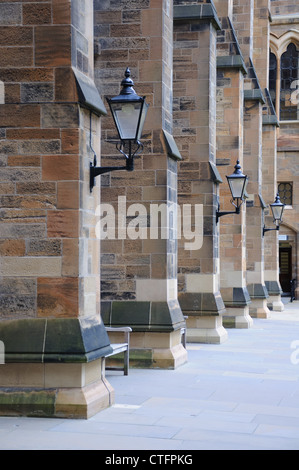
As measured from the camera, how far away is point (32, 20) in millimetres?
8148

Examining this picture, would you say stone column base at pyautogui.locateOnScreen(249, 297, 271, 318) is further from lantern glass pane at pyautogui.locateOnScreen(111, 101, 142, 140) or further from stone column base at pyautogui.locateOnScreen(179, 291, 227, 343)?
lantern glass pane at pyautogui.locateOnScreen(111, 101, 142, 140)

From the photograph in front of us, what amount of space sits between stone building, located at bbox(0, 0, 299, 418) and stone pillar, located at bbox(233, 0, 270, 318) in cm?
11

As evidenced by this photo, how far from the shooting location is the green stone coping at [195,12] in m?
15.3

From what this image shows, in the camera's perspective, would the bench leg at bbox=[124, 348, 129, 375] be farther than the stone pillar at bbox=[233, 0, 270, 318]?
No

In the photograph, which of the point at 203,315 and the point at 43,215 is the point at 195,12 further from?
the point at 43,215

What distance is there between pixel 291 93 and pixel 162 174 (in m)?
25.4

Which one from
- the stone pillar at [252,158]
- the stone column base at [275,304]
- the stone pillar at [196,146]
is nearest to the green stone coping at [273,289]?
the stone column base at [275,304]

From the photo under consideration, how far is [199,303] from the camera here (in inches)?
602

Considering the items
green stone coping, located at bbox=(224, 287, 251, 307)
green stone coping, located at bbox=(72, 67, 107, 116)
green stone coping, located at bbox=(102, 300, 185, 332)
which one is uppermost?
green stone coping, located at bbox=(72, 67, 107, 116)

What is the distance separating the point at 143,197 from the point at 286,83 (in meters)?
25.7

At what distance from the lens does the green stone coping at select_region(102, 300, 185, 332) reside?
Answer: 11625mm

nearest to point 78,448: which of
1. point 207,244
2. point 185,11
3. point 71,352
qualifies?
point 71,352

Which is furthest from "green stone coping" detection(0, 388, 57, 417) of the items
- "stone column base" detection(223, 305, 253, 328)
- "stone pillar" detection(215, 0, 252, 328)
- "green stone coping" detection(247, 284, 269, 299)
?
"green stone coping" detection(247, 284, 269, 299)

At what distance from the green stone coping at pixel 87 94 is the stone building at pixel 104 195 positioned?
2cm
